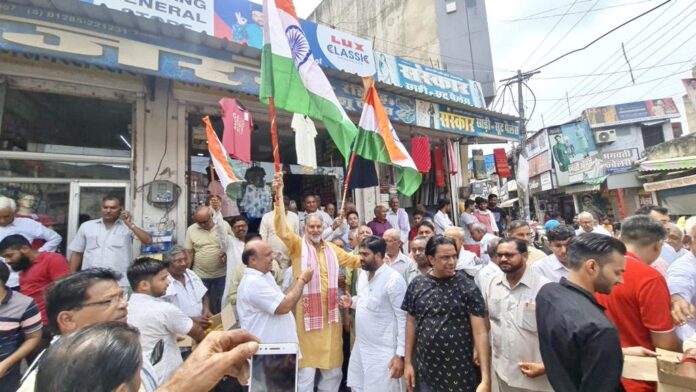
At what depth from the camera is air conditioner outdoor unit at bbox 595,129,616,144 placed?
21344mm

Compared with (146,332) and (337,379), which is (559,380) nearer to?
(337,379)

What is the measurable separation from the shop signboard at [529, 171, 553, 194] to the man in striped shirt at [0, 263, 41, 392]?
2542 cm

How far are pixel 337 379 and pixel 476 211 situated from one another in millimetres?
5610

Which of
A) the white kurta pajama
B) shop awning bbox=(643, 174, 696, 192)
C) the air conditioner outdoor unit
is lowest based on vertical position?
the white kurta pajama

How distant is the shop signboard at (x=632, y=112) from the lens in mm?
21469

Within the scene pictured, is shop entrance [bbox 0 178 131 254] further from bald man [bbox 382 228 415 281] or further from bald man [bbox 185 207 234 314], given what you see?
bald man [bbox 382 228 415 281]

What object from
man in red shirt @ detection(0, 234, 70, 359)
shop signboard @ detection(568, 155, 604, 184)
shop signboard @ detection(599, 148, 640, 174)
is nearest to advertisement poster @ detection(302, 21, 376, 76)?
man in red shirt @ detection(0, 234, 70, 359)

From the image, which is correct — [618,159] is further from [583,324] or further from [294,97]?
[583,324]

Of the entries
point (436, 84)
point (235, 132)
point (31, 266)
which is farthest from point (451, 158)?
point (31, 266)

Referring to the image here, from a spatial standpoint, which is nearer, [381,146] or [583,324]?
[583,324]

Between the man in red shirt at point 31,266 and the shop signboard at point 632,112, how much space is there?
1064 inches

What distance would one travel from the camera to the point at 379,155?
4578 millimetres

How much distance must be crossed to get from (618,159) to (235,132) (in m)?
24.3

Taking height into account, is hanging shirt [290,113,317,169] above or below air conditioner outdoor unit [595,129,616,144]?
below
